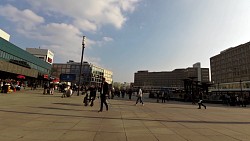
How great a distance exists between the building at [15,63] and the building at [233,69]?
82413 mm

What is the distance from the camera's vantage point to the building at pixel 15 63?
35.7 m

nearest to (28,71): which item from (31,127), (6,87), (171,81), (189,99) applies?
(6,87)

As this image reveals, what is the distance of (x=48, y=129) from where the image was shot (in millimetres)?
6656

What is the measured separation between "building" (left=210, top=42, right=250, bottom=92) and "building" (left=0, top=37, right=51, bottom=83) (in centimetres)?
8241

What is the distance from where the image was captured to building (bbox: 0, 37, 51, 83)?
35.7m

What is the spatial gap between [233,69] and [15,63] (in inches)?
3947

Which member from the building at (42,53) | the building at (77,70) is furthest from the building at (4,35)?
the building at (77,70)

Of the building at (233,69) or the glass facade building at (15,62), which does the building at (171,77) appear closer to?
the building at (233,69)

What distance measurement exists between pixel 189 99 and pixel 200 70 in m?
131

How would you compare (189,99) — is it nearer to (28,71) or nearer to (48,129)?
(48,129)

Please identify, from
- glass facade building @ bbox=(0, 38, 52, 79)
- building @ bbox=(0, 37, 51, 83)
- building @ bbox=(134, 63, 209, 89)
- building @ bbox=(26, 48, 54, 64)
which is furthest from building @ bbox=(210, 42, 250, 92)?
building @ bbox=(26, 48, 54, 64)

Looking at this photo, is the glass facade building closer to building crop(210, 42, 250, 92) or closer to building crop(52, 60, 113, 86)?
building crop(52, 60, 113, 86)

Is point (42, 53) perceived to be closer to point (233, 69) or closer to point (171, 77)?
point (171, 77)

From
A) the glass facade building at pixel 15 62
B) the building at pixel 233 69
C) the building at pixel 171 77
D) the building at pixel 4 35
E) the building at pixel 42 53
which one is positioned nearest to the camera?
the glass facade building at pixel 15 62
